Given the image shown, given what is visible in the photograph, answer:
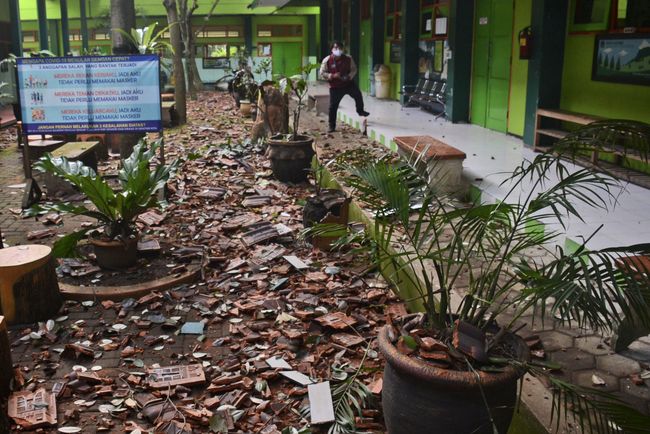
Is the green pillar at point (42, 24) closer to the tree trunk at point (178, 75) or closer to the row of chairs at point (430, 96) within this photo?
the tree trunk at point (178, 75)

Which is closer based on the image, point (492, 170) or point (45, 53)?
point (492, 170)

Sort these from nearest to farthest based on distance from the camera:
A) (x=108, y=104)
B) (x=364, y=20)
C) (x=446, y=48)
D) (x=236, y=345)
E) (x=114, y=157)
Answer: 1. (x=236, y=345)
2. (x=108, y=104)
3. (x=114, y=157)
4. (x=446, y=48)
5. (x=364, y=20)

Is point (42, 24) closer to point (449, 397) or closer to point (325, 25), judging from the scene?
point (325, 25)

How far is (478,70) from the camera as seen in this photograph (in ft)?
42.5

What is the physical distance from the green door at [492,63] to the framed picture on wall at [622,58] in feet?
9.07

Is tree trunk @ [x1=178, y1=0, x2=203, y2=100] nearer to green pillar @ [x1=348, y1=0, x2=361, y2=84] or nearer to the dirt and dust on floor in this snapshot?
green pillar @ [x1=348, y1=0, x2=361, y2=84]

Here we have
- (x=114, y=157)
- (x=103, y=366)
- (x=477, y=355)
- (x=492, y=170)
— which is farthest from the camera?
(x=114, y=157)

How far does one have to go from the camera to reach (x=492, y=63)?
40.1ft

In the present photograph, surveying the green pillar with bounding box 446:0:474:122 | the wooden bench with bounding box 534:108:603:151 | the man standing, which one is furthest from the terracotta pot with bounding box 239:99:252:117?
the wooden bench with bounding box 534:108:603:151

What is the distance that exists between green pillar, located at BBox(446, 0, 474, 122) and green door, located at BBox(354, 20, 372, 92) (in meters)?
7.86

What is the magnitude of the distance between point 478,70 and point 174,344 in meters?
10.3

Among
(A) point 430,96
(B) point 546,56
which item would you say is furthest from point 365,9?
(B) point 546,56

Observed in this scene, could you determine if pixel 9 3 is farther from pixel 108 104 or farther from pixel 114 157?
pixel 108 104

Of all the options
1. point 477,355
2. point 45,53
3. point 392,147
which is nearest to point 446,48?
point 392,147
